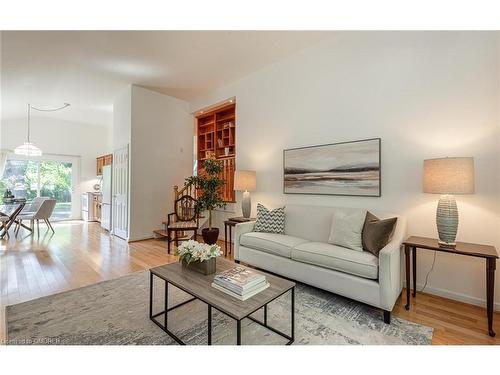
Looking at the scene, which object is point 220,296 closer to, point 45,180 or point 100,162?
point 100,162

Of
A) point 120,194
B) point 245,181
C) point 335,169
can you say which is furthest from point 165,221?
point 335,169

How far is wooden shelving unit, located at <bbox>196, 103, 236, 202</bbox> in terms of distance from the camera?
4.94 meters

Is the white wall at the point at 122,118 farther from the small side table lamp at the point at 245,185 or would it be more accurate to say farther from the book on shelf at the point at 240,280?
the book on shelf at the point at 240,280

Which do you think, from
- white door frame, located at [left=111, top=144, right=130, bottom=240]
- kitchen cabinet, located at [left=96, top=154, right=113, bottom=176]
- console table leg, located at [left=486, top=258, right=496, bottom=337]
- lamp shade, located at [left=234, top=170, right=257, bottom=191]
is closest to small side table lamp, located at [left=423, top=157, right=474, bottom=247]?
console table leg, located at [left=486, top=258, right=496, bottom=337]

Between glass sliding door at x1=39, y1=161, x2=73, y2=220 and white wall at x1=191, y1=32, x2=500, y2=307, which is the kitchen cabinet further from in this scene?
white wall at x1=191, y1=32, x2=500, y2=307

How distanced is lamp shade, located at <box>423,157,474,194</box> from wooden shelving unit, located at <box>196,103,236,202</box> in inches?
130

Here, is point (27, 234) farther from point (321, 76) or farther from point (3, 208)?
point (321, 76)

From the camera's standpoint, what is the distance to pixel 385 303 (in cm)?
190

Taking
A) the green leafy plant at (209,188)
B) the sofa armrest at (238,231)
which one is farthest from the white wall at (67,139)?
the sofa armrest at (238,231)

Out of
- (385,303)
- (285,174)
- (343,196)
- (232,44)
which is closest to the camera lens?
(385,303)

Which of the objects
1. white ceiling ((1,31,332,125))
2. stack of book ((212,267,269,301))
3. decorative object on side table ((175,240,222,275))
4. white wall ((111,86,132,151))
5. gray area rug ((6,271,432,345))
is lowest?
gray area rug ((6,271,432,345))

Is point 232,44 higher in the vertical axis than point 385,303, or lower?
higher
